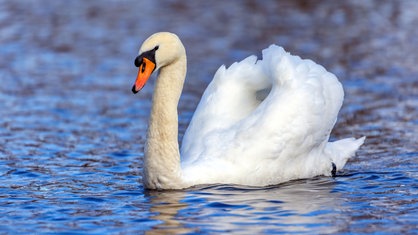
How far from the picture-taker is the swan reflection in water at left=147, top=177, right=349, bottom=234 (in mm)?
8297

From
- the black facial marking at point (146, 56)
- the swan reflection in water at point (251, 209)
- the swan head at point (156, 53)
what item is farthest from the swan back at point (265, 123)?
the black facial marking at point (146, 56)

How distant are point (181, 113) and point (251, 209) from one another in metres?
5.53

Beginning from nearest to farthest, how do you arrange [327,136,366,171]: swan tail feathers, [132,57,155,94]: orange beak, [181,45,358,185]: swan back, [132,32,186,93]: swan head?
[132,57,155,94]: orange beak
[132,32,186,93]: swan head
[181,45,358,185]: swan back
[327,136,366,171]: swan tail feathers

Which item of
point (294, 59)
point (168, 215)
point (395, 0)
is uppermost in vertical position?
point (395, 0)

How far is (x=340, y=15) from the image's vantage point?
23.1 metres

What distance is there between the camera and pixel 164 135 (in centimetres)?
955

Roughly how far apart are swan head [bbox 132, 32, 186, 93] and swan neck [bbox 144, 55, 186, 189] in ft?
0.44

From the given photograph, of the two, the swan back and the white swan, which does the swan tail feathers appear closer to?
the white swan

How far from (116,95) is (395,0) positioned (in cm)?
1058

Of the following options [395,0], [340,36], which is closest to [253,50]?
[340,36]

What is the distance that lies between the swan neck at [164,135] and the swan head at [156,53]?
134mm

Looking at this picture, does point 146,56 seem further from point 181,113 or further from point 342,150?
point 181,113

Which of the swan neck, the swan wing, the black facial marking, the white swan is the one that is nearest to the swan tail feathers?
the white swan

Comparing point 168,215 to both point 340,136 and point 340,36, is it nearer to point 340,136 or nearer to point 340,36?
point 340,136
